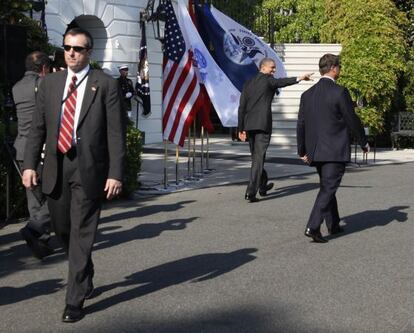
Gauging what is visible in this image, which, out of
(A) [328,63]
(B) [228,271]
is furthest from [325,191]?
(B) [228,271]

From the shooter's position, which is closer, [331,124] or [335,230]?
[331,124]

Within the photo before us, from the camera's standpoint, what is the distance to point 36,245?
7.40 metres

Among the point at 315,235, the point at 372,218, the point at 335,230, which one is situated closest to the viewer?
the point at 315,235

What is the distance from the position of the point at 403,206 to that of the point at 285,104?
1258 centimetres

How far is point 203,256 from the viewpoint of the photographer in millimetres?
7535

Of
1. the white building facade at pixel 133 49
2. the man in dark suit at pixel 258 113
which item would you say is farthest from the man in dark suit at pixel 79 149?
the white building facade at pixel 133 49

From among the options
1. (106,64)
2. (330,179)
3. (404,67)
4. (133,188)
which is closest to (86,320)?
(330,179)

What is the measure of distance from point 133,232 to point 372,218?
113 inches

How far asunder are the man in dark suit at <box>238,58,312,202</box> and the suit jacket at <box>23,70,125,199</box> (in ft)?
18.0

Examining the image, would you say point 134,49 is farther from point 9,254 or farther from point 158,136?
point 9,254

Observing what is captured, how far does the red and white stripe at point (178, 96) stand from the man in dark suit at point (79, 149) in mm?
6971

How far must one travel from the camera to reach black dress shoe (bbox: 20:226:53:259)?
7395 mm

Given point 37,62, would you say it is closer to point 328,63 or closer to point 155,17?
point 328,63

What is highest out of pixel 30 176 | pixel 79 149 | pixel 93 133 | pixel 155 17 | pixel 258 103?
pixel 155 17
